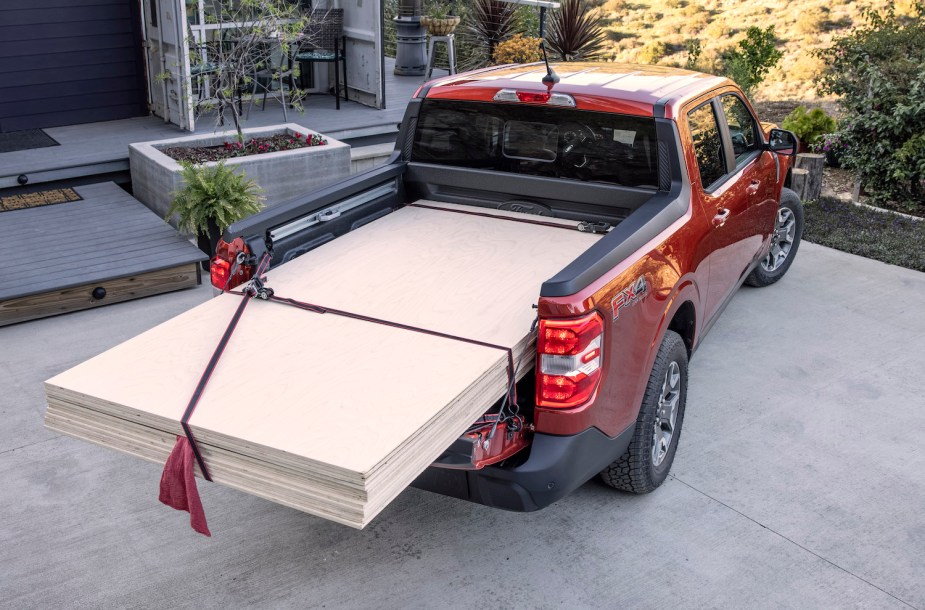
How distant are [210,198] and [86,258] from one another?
1.00 meters

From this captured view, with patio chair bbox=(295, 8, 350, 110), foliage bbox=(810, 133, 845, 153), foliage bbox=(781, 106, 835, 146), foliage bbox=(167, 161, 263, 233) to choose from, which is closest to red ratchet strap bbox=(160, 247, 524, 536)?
foliage bbox=(167, 161, 263, 233)

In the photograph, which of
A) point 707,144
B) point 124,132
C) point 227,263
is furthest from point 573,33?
point 227,263

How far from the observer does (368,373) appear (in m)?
3.29

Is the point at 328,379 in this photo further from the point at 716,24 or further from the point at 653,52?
the point at 716,24

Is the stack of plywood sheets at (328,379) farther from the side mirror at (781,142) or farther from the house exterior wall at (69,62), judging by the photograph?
the house exterior wall at (69,62)

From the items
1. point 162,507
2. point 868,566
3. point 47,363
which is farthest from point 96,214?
point 868,566

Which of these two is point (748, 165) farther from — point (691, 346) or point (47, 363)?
point (47, 363)

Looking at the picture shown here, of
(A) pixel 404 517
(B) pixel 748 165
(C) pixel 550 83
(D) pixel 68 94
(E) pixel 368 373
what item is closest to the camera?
(E) pixel 368 373

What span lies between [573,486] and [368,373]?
1.00 metres

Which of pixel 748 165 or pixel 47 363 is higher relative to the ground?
pixel 748 165

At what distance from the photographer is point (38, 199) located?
789 cm

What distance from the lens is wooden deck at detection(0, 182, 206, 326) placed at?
630 cm

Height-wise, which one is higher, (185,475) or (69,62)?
(69,62)

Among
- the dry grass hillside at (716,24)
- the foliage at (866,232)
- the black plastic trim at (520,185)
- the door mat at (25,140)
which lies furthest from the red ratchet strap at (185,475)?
the dry grass hillside at (716,24)
